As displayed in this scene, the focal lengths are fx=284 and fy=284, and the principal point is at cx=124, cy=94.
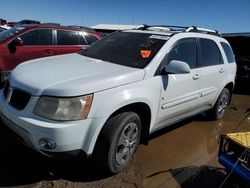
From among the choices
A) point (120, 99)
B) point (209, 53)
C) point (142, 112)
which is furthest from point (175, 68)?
point (209, 53)

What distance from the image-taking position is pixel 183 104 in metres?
4.30

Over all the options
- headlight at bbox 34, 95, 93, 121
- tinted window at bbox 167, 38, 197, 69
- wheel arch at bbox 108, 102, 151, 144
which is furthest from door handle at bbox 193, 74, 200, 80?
headlight at bbox 34, 95, 93, 121

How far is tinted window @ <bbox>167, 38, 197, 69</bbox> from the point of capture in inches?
161

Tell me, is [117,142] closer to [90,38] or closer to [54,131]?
[54,131]

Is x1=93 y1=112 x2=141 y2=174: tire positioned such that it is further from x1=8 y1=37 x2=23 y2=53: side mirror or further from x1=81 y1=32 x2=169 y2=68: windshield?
x1=8 y1=37 x2=23 y2=53: side mirror

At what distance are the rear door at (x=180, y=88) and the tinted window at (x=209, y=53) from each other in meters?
0.26

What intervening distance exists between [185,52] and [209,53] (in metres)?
0.87

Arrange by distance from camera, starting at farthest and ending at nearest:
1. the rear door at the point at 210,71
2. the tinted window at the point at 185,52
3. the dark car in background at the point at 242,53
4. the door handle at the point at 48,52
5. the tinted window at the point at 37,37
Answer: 1. the dark car in background at the point at 242,53
2. the door handle at the point at 48,52
3. the tinted window at the point at 37,37
4. the rear door at the point at 210,71
5. the tinted window at the point at 185,52

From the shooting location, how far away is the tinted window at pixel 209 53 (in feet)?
15.7

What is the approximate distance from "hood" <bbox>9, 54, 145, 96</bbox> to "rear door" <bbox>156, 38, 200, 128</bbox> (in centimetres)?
57

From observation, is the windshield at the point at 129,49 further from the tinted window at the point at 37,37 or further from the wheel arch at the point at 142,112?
the tinted window at the point at 37,37

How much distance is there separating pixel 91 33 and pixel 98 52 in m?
4.04

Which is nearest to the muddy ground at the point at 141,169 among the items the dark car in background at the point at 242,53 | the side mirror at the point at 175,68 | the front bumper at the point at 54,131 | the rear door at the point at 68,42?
the front bumper at the point at 54,131

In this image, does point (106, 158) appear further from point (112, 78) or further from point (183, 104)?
point (183, 104)
